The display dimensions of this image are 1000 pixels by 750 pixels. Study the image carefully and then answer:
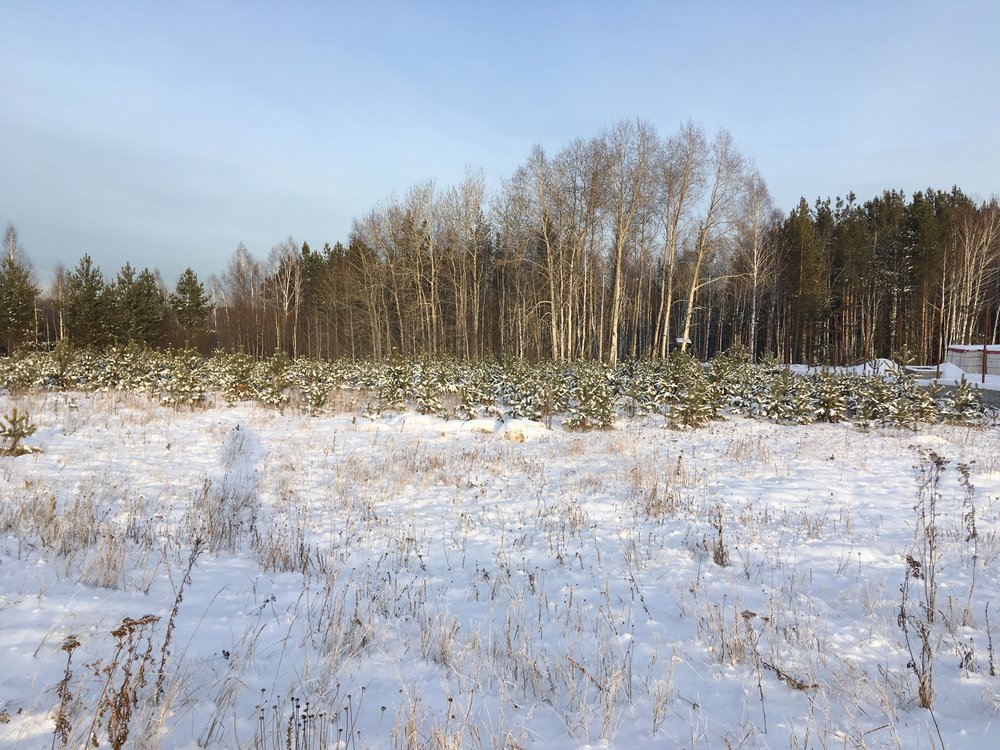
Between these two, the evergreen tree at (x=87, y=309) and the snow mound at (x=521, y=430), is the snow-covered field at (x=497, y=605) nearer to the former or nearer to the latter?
the snow mound at (x=521, y=430)

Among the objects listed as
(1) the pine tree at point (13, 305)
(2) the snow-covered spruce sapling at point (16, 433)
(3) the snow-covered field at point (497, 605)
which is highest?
(1) the pine tree at point (13, 305)

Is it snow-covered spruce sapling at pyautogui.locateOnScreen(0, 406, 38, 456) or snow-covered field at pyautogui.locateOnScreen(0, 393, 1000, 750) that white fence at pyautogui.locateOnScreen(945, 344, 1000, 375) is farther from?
snow-covered spruce sapling at pyautogui.locateOnScreen(0, 406, 38, 456)

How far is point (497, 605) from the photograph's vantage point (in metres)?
3.95

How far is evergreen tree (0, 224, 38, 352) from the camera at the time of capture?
3384 centimetres

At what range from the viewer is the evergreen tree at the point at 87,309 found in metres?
37.1

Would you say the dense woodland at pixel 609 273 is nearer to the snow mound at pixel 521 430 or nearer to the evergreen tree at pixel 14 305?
the evergreen tree at pixel 14 305

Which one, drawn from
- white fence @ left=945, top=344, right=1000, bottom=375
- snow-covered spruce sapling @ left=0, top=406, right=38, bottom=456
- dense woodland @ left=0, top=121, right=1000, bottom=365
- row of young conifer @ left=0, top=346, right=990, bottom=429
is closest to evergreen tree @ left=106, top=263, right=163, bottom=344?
dense woodland @ left=0, top=121, right=1000, bottom=365

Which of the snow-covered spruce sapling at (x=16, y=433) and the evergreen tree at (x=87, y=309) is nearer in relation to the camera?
the snow-covered spruce sapling at (x=16, y=433)

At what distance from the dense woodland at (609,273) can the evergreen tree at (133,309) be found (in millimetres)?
160

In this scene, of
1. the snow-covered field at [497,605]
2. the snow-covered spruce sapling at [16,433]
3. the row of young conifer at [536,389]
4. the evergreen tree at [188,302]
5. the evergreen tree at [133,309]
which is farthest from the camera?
the evergreen tree at [188,302]

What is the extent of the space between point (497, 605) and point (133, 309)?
4748cm

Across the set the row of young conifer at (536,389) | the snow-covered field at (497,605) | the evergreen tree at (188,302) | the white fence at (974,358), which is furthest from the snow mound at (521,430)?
the evergreen tree at (188,302)

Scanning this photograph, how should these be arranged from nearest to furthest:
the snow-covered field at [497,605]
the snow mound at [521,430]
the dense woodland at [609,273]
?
the snow-covered field at [497,605] < the snow mound at [521,430] < the dense woodland at [609,273]

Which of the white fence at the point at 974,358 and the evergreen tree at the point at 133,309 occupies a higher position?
the evergreen tree at the point at 133,309
